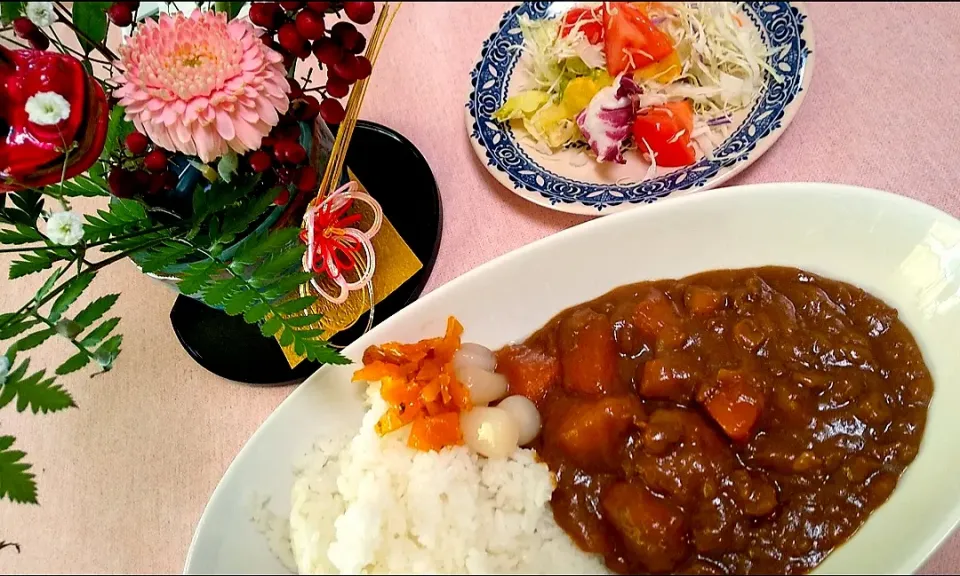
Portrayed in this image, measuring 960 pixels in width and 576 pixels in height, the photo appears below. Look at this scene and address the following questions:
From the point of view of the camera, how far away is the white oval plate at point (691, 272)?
1373 millimetres

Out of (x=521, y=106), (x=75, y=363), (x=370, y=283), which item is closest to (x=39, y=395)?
(x=75, y=363)

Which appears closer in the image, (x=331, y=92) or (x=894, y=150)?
(x=331, y=92)

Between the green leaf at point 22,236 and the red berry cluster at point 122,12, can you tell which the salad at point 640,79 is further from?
the green leaf at point 22,236

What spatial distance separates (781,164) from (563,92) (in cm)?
65

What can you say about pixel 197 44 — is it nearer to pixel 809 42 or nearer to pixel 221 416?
pixel 221 416

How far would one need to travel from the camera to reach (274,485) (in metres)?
1.47

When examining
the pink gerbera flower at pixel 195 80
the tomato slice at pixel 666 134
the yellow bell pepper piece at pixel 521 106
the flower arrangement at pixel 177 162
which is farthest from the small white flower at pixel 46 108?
the tomato slice at pixel 666 134

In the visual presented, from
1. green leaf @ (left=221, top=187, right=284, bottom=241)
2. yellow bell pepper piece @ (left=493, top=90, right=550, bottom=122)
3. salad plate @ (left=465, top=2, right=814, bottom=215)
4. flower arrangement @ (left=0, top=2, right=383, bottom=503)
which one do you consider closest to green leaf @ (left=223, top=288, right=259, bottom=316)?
flower arrangement @ (left=0, top=2, right=383, bottom=503)

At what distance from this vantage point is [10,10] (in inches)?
47.5

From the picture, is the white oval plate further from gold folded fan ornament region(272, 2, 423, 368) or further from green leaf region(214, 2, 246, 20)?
green leaf region(214, 2, 246, 20)

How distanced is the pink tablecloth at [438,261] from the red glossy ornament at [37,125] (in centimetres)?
70

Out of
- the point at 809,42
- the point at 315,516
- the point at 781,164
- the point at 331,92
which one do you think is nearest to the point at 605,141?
the point at 781,164

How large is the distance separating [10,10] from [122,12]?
0.17 m

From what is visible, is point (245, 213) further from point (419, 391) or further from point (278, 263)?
point (419, 391)
